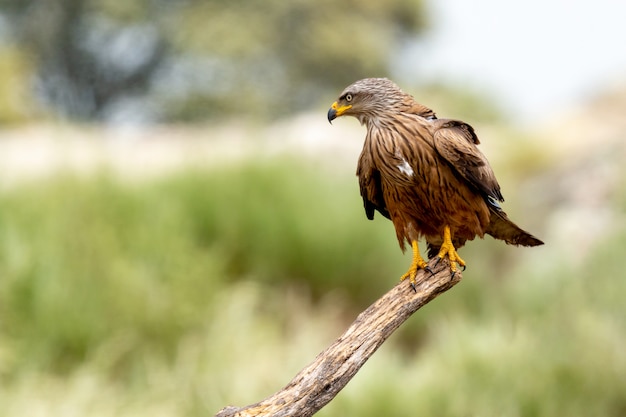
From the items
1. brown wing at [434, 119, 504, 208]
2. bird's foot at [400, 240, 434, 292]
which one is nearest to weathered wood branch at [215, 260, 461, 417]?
bird's foot at [400, 240, 434, 292]

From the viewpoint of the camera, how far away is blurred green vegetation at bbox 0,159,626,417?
546 centimetres

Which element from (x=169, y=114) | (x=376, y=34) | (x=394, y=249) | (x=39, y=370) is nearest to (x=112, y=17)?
(x=169, y=114)

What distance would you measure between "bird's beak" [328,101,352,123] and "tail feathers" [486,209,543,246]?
47cm

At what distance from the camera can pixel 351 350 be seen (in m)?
2.51

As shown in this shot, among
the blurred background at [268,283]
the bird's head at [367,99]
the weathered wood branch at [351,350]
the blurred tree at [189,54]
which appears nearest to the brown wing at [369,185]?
the bird's head at [367,99]

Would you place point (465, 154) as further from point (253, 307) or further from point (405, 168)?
point (253, 307)

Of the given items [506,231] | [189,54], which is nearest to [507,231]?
[506,231]

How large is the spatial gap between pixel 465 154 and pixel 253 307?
18.7ft

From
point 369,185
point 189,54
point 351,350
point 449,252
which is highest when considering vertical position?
point 189,54

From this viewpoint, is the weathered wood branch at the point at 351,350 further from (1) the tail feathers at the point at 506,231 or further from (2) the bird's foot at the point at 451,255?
(1) the tail feathers at the point at 506,231

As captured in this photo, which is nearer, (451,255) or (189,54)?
(451,255)

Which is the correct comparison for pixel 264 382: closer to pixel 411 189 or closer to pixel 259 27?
pixel 411 189

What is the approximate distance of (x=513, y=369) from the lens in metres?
5.58

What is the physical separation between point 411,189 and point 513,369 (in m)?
3.48
